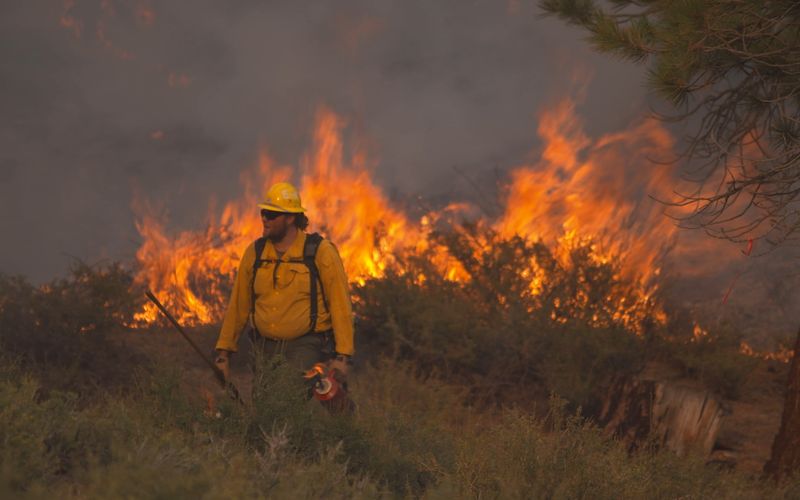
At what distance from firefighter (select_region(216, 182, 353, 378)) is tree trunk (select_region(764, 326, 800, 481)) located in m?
3.79

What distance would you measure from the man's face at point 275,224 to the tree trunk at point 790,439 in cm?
434

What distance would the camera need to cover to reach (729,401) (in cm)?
993

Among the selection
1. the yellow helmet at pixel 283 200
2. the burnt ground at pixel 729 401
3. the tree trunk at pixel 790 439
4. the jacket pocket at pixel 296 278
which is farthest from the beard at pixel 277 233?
the tree trunk at pixel 790 439

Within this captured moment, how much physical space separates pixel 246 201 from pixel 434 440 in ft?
39.1

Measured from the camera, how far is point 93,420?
3.71 m

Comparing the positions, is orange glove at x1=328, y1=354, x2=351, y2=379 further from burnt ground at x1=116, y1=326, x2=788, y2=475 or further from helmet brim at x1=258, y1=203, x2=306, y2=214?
burnt ground at x1=116, y1=326, x2=788, y2=475

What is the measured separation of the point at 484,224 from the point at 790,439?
7359 mm

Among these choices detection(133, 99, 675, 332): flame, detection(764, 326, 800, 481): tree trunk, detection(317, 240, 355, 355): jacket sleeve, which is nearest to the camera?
detection(317, 240, 355, 355): jacket sleeve

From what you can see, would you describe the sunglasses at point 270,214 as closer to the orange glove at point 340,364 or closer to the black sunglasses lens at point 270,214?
the black sunglasses lens at point 270,214

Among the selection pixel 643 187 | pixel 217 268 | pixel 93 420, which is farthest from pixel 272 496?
pixel 643 187

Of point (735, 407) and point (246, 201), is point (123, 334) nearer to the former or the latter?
point (246, 201)

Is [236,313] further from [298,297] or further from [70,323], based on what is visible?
[70,323]

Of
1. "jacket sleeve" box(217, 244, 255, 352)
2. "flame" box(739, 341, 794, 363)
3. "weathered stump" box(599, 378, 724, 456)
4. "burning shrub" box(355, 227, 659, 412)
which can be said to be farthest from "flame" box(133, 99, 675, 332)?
"jacket sleeve" box(217, 244, 255, 352)

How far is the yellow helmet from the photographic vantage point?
209 inches
